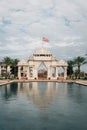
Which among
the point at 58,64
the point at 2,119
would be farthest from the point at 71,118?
the point at 58,64

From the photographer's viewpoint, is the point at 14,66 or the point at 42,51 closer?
the point at 14,66

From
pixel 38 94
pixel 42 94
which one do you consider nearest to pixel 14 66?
pixel 38 94

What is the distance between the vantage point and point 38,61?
425 feet

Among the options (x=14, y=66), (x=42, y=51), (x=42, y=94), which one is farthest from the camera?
(x=42, y=51)

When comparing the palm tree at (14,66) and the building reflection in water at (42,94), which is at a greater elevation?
the palm tree at (14,66)

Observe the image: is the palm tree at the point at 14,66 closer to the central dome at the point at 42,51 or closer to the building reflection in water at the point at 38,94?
the central dome at the point at 42,51

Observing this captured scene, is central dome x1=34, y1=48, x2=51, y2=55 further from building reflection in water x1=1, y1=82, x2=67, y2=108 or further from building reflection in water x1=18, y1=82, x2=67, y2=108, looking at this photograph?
building reflection in water x1=1, y1=82, x2=67, y2=108

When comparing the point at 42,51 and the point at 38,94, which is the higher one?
the point at 42,51

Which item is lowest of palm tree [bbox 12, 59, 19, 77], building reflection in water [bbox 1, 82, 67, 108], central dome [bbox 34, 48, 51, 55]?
building reflection in water [bbox 1, 82, 67, 108]

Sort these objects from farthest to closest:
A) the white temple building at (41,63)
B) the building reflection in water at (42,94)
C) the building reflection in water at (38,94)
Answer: the white temple building at (41,63), the building reflection in water at (38,94), the building reflection in water at (42,94)

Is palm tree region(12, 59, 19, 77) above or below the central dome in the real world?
below

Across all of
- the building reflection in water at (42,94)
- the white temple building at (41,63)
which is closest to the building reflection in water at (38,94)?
the building reflection in water at (42,94)

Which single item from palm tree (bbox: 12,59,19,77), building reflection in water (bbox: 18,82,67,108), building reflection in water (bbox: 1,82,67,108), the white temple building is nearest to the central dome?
the white temple building

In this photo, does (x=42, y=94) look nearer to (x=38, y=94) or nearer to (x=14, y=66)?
(x=38, y=94)
